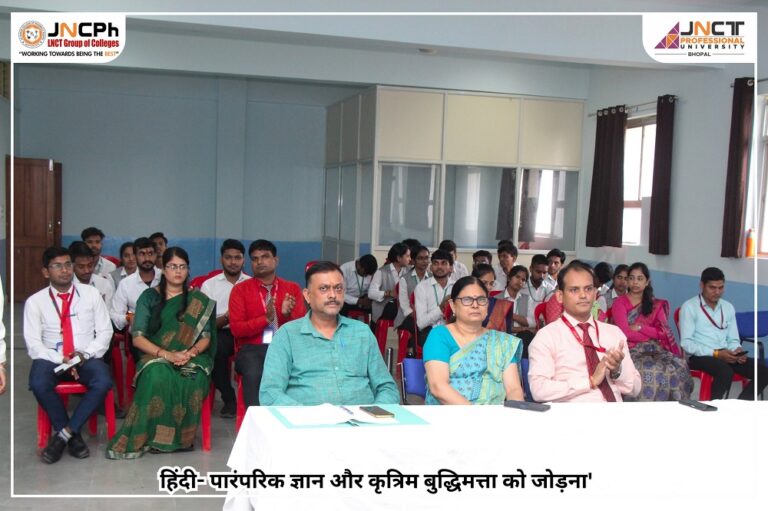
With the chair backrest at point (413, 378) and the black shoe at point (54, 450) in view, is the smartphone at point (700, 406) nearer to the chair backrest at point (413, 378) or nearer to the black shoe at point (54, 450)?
the chair backrest at point (413, 378)

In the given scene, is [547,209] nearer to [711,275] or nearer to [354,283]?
[354,283]

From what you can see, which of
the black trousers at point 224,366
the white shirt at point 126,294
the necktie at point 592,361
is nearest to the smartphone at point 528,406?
the necktie at point 592,361

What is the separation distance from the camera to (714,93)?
755 centimetres

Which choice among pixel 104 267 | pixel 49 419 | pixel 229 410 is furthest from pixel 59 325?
pixel 104 267

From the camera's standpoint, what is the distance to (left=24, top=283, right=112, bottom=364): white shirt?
4.43 meters

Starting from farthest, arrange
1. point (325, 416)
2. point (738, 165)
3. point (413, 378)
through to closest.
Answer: point (738, 165) → point (413, 378) → point (325, 416)

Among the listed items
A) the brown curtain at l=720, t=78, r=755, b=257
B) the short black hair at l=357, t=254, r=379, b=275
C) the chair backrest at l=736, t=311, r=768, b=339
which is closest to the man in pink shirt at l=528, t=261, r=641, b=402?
the chair backrest at l=736, t=311, r=768, b=339

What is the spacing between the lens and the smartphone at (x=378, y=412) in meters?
2.56

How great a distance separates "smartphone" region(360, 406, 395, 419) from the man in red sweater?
6.58 ft

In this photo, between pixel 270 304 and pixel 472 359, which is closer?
pixel 472 359

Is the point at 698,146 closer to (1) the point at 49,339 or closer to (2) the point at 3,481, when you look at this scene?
(1) the point at 49,339

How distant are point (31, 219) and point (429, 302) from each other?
7.02 meters

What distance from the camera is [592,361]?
11.2ft

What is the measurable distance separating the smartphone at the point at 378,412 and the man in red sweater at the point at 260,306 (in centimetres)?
200
